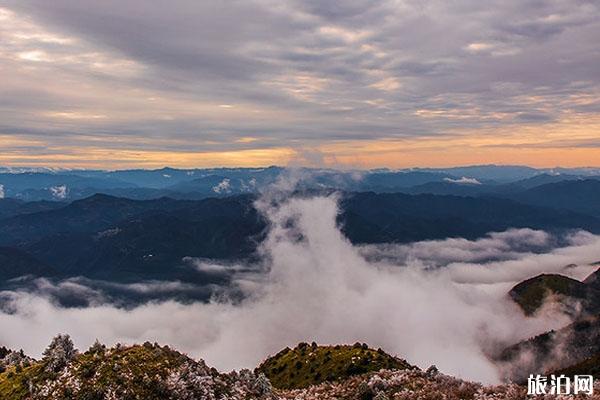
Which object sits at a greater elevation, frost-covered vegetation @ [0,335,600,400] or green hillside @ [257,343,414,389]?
frost-covered vegetation @ [0,335,600,400]

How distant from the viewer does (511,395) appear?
4209 centimetres

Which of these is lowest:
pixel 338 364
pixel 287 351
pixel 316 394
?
pixel 287 351

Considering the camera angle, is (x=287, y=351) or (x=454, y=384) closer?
(x=454, y=384)

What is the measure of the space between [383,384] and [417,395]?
431cm

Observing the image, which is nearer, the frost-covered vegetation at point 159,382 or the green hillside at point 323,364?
the frost-covered vegetation at point 159,382

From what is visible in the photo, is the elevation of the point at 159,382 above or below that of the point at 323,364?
above

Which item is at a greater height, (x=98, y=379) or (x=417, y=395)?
(x=98, y=379)

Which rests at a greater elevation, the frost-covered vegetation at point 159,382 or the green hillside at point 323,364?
the frost-covered vegetation at point 159,382

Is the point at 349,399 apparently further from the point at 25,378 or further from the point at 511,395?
the point at 25,378

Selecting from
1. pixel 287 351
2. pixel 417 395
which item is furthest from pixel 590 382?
pixel 287 351

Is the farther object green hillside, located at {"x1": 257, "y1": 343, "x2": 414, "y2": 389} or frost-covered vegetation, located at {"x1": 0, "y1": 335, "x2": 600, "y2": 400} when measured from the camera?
green hillside, located at {"x1": 257, "y1": 343, "x2": 414, "y2": 389}

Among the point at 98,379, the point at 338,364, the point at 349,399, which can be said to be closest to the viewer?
the point at 98,379

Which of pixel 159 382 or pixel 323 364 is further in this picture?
pixel 323 364

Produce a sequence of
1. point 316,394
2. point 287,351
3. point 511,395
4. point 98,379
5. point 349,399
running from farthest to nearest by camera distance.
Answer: point 287,351 < point 316,394 < point 349,399 < point 511,395 < point 98,379
